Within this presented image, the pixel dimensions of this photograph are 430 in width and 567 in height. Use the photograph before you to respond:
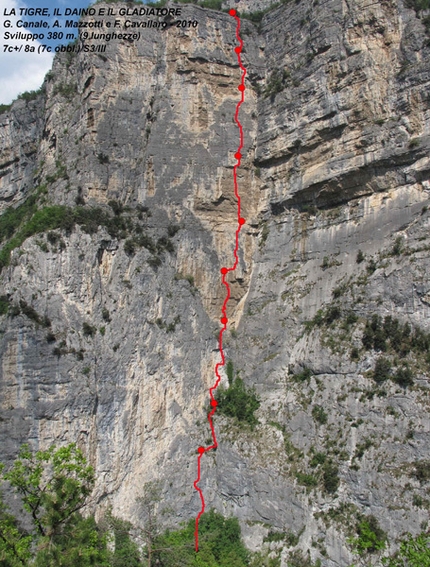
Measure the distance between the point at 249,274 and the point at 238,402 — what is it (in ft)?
22.3

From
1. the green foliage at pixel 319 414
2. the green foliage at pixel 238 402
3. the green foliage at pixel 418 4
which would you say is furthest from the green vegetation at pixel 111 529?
the green foliage at pixel 418 4

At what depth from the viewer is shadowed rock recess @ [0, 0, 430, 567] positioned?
22.0 metres

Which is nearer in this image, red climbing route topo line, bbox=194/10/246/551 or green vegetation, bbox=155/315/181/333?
red climbing route topo line, bbox=194/10/246/551

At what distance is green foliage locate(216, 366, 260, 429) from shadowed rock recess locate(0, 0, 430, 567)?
0.43 m

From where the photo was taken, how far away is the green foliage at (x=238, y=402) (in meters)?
25.4

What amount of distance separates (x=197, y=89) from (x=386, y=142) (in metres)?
11.0

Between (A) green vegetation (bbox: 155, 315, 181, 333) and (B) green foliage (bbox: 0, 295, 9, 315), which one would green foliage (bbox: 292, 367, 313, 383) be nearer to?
(A) green vegetation (bbox: 155, 315, 181, 333)

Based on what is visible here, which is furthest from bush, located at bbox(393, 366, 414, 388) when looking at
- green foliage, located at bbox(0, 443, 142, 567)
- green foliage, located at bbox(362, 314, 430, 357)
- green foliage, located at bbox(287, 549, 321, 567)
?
green foliage, located at bbox(0, 443, 142, 567)

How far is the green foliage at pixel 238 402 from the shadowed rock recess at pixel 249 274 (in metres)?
0.43

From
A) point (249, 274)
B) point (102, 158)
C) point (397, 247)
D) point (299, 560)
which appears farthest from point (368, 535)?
point (102, 158)

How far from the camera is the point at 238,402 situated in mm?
25984

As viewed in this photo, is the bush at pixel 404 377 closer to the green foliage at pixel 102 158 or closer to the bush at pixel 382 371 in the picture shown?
the bush at pixel 382 371

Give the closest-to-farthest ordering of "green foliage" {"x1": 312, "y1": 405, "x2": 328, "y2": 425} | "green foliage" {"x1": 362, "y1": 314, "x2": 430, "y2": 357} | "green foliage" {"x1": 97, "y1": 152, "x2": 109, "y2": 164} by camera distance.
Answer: "green foliage" {"x1": 362, "y1": 314, "x2": 430, "y2": 357}
"green foliage" {"x1": 312, "y1": 405, "x2": 328, "y2": 425}
"green foliage" {"x1": 97, "y1": 152, "x2": 109, "y2": 164}

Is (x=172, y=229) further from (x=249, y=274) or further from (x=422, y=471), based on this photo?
(x=422, y=471)
